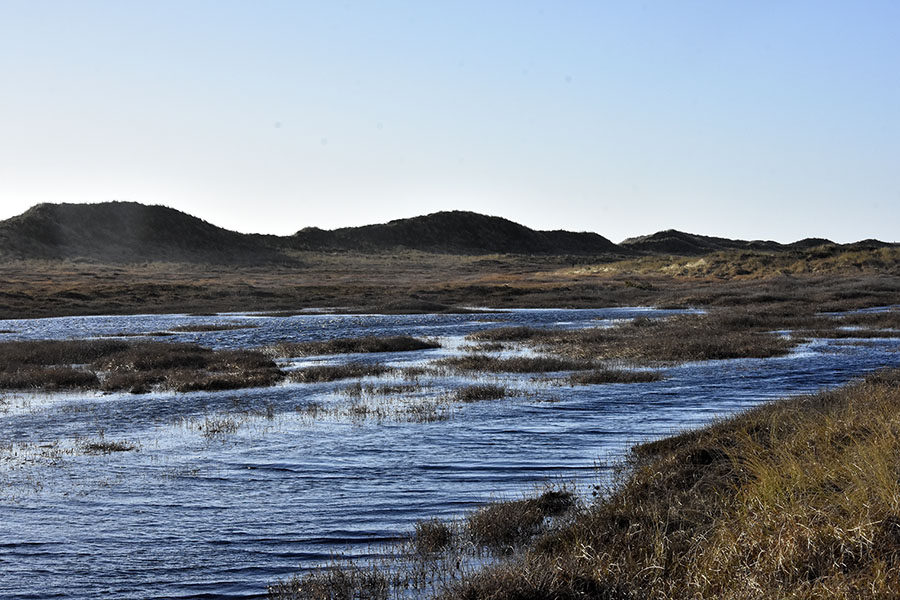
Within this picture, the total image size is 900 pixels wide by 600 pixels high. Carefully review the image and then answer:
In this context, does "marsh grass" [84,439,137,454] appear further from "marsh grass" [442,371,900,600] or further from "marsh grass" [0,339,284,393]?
"marsh grass" [442,371,900,600]

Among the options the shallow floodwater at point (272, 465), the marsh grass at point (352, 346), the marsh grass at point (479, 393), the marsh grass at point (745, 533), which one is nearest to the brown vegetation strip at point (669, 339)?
the shallow floodwater at point (272, 465)

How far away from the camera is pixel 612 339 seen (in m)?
37.8

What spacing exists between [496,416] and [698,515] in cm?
1004

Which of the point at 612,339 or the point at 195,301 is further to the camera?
the point at 195,301

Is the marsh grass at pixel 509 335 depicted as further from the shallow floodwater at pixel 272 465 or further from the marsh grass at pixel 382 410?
the marsh grass at pixel 382 410

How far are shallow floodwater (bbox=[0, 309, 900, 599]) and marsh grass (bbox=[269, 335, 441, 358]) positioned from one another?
363 inches

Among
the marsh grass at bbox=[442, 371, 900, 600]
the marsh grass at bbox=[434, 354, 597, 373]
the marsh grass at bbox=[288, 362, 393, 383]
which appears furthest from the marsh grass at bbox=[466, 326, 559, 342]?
the marsh grass at bbox=[442, 371, 900, 600]

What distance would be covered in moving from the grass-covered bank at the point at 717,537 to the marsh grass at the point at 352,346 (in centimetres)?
2428

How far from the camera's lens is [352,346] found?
36.3 meters

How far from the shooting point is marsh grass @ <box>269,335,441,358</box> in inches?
1396

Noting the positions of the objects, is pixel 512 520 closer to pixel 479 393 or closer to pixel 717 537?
pixel 717 537

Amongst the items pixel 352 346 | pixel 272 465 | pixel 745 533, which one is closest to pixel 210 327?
pixel 352 346

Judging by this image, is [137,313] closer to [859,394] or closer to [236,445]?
[236,445]

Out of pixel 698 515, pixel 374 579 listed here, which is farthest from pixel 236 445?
pixel 698 515
